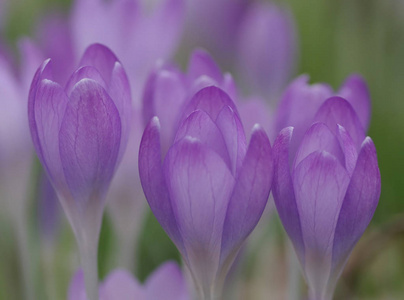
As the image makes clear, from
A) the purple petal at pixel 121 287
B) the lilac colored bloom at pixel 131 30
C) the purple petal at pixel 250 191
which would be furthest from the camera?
the lilac colored bloom at pixel 131 30

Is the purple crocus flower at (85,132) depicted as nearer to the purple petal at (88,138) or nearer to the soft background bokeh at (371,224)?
the purple petal at (88,138)

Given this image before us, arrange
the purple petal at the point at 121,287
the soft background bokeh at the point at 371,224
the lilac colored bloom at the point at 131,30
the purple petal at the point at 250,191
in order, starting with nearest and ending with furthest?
the purple petal at the point at 250,191, the purple petal at the point at 121,287, the lilac colored bloom at the point at 131,30, the soft background bokeh at the point at 371,224

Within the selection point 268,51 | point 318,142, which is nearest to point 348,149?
point 318,142

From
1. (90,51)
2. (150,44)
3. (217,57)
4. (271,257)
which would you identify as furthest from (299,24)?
(90,51)

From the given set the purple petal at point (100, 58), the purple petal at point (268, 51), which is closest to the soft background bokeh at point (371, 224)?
the purple petal at point (268, 51)

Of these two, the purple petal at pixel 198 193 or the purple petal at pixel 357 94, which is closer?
the purple petal at pixel 198 193

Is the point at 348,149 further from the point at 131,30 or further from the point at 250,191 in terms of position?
the point at 131,30
